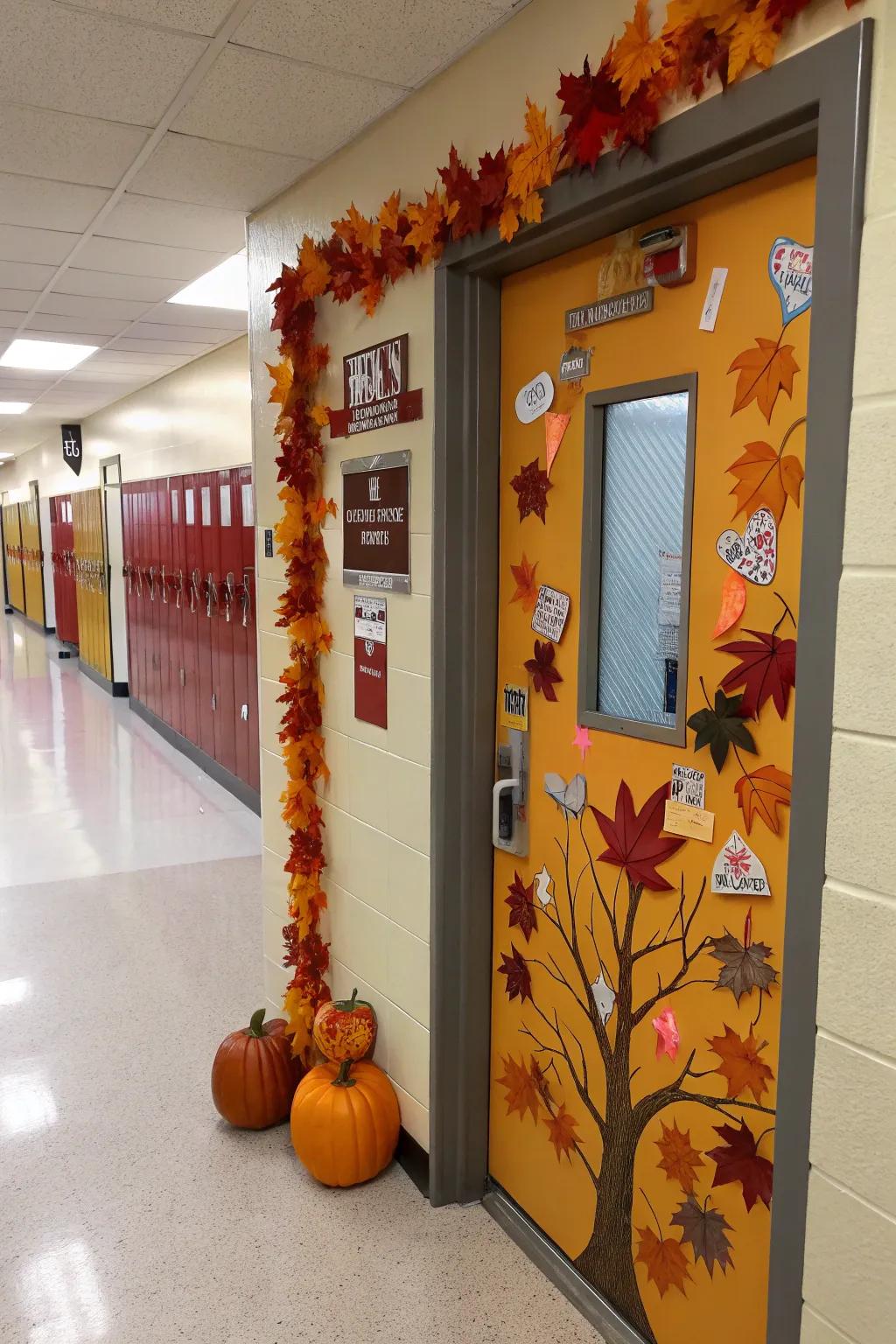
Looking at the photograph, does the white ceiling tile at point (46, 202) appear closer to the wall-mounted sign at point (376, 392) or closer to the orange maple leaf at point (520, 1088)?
the wall-mounted sign at point (376, 392)

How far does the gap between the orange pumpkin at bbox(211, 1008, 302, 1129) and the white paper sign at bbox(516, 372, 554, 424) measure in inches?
70.0

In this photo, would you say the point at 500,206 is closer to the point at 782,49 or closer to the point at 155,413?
the point at 782,49

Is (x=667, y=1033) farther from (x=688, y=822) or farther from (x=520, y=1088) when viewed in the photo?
(x=520, y=1088)

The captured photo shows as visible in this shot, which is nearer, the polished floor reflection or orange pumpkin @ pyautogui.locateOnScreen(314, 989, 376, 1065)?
the polished floor reflection

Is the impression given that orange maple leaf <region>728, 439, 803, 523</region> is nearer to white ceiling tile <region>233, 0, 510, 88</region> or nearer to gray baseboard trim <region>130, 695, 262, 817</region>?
white ceiling tile <region>233, 0, 510, 88</region>

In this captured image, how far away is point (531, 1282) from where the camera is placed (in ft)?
7.22

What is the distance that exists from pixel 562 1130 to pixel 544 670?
103 cm

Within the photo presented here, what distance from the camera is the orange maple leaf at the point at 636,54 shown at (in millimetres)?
1517

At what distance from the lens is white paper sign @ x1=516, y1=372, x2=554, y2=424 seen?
81.2 inches

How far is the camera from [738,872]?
1672 mm

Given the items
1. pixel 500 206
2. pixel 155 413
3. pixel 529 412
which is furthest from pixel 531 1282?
pixel 155 413

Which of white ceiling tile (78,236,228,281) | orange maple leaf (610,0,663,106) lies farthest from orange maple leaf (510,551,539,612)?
white ceiling tile (78,236,228,281)

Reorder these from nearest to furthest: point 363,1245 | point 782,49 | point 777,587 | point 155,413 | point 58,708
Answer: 1. point 782,49
2. point 777,587
3. point 363,1245
4. point 155,413
5. point 58,708

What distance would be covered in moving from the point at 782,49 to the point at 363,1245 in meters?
2.51
